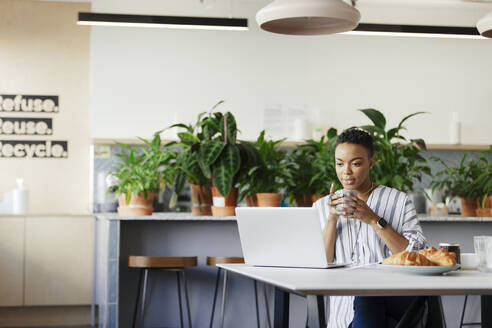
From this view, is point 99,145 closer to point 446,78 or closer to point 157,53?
point 157,53

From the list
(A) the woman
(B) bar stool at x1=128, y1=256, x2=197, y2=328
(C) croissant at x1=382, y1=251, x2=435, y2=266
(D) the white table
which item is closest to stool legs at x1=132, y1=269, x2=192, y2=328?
(B) bar stool at x1=128, y1=256, x2=197, y2=328

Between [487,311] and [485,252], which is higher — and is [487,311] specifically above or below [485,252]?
below

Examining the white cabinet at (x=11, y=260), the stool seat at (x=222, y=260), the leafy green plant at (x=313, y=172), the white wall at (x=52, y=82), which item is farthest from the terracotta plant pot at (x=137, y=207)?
the white wall at (x=52, y=82)

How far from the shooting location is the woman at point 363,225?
2.35m

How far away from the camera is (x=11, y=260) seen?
5938 millimetres

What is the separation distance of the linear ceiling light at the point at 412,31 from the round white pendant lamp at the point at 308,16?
2.82 metres

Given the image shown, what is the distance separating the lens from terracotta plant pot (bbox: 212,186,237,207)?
4289mm

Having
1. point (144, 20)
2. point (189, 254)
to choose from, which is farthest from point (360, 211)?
point (144, 20)

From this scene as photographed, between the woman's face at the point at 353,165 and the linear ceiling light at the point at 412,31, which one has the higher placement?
the linear ceiling light at the point at 412,31

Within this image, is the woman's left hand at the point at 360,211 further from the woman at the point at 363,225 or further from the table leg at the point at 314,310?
the table leg at the point at 314,310

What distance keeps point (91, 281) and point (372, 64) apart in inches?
133

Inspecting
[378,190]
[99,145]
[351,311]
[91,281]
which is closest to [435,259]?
[351,311]

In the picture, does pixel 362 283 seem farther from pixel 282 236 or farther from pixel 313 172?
pixel 313 172

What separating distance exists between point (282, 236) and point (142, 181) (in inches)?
93.2
